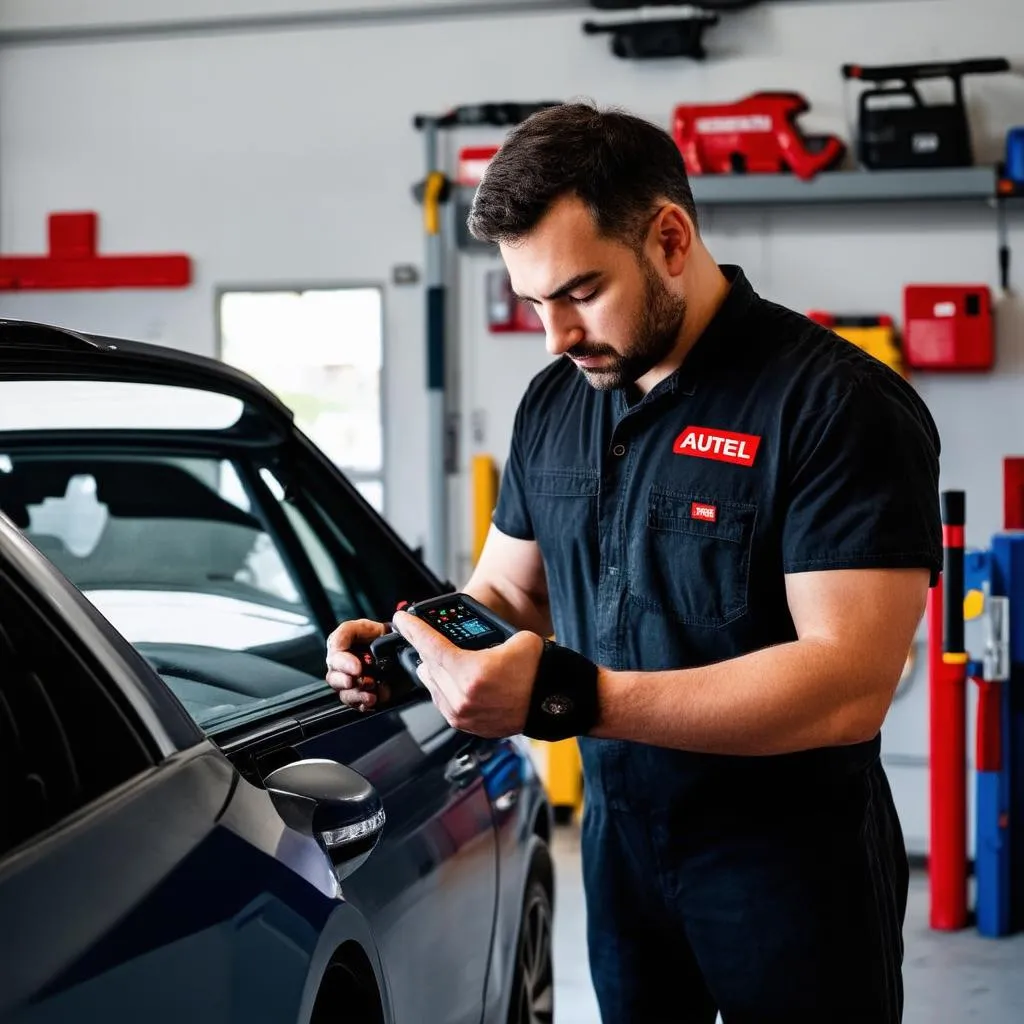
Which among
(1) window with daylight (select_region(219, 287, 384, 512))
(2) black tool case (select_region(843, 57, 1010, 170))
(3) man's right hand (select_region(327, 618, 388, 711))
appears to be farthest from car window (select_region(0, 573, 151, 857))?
(1) window with daylight (select_region(219, 287, 384, 512))

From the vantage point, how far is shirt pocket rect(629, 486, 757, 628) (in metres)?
1.71

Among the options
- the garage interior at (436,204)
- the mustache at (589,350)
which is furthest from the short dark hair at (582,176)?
the garage interior at (436,204)

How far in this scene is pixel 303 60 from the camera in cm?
605

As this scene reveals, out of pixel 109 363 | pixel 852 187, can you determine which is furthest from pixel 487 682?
pixel 852 187

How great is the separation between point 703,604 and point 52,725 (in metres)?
0.77

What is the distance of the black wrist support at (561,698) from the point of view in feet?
5.04

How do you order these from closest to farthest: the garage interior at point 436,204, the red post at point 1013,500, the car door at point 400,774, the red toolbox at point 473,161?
1. the car door at point 400,774
2. the red post at point 1013,500
3. the garage interior at point 436,204
4. the red toolbox at point 473,161

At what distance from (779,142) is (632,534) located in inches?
154

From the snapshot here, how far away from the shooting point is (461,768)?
2215 millimetres

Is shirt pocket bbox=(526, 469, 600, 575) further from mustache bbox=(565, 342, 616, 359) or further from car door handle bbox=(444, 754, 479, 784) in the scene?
car door handle bbox=(444, 754, 479, 784)

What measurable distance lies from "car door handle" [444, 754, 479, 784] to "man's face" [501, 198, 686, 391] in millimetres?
684

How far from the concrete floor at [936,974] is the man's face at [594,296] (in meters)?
2.39

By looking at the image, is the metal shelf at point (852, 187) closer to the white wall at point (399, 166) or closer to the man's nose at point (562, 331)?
the white wall at point (399, 166)

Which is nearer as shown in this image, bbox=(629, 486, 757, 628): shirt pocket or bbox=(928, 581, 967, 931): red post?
bbox=(629, 486, 757, 628): shirt pocket
